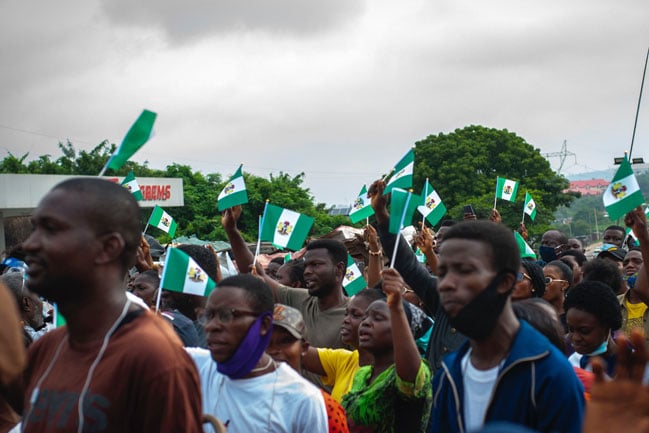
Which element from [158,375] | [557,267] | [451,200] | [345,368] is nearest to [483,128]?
[451,200]

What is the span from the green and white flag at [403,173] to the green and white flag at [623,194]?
5.54 feet

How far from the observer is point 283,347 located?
419 centimetres

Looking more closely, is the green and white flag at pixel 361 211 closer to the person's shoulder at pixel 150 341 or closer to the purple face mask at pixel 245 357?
the purple face mask at pixel 245 357

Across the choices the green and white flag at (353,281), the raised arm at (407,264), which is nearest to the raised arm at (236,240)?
the raised arm at (407,264)

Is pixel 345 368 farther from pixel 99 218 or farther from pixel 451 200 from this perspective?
pixel 451 200

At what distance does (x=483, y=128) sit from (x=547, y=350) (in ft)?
132

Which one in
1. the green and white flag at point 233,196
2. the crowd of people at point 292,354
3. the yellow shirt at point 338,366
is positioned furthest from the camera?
the green and white flag at point 233,196

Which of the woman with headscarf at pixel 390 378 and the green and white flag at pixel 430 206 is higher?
the green and white flag at pixel 430 206

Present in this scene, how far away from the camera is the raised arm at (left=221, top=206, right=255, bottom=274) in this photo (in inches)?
237

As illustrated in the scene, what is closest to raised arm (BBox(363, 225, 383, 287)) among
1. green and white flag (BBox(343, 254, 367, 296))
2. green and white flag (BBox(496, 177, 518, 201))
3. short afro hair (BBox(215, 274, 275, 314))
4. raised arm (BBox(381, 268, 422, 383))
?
green and white flag (BBox(343, 254, 367, 296))

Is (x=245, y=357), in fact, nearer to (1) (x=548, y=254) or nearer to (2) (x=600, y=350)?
(2) (x=600, y=350)

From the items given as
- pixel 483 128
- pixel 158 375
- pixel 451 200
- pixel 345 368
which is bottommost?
pixel 345 368

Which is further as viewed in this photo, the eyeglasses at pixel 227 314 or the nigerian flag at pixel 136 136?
the eyeglasses at pixel 227 314

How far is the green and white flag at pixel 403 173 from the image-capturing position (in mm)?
5730
